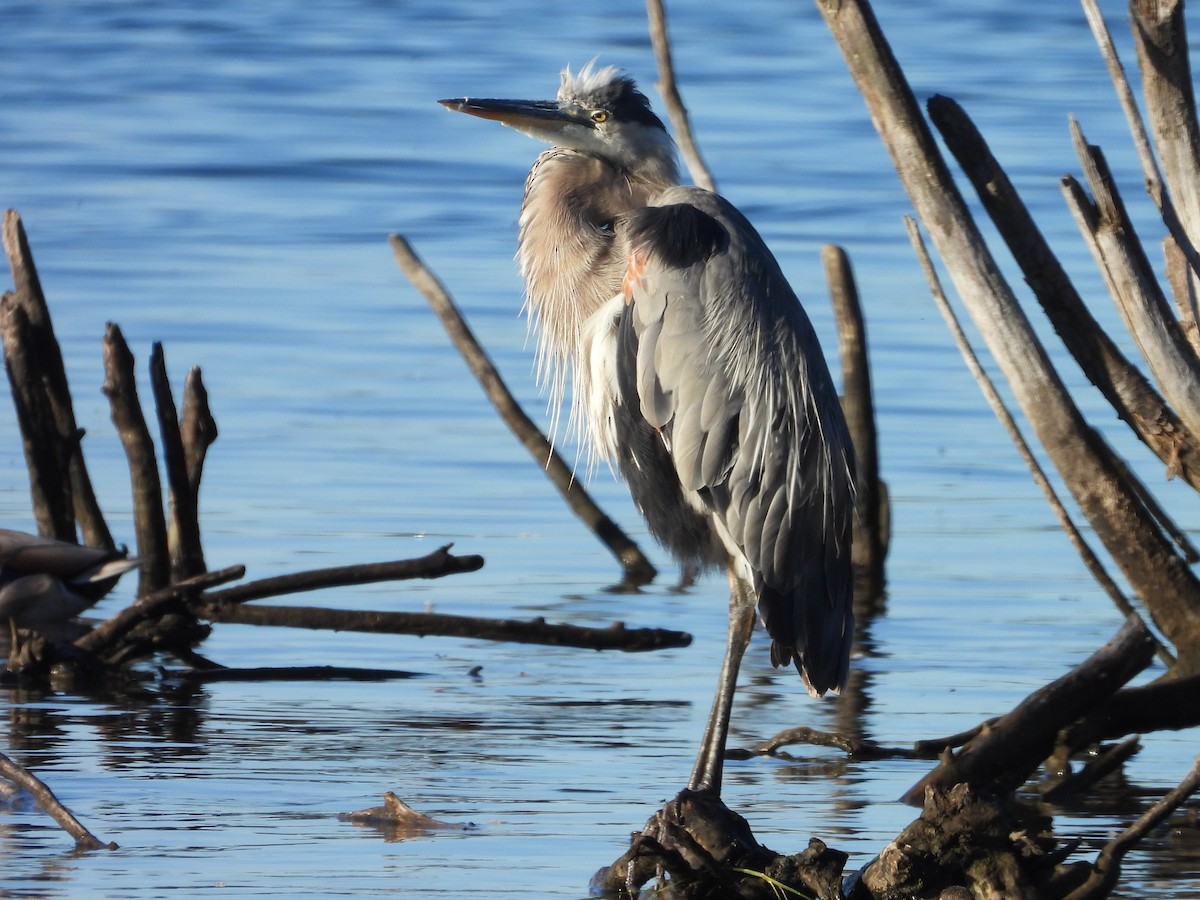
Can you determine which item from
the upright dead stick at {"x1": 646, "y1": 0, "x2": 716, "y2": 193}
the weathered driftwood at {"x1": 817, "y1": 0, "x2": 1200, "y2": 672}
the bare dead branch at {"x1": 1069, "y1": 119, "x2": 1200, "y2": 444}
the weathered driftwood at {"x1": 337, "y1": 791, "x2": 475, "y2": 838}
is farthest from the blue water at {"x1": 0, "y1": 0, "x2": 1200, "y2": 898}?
the upright dead stick at {"x1": 646, "y1": 0, "x2": 716, "y2": 193}

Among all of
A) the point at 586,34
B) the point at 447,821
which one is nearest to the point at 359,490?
the point at 447,821

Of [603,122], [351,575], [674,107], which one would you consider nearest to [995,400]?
[603,122]

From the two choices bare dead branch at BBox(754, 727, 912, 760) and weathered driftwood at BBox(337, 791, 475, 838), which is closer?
weathered driftwood at BBox(337, 791, 475, 838)

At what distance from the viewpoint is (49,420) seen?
273 inches

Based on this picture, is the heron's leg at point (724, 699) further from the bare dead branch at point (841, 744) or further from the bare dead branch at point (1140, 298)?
the bare dead branch at point (1140, 298)

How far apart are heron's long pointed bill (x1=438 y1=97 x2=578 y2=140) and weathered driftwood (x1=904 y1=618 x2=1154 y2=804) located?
216 centimetres

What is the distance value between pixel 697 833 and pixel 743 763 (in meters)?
1.48

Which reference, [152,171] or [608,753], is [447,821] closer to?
[608,753]

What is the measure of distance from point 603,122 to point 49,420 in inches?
88.6

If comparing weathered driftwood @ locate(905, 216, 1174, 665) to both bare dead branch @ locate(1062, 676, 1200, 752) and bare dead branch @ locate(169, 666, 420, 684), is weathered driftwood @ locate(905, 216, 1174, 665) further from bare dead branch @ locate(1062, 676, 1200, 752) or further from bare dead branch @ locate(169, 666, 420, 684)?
bare dead branch @ locate(169, 666, 420, 684)

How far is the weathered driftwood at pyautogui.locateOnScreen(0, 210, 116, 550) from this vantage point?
6.86 metres

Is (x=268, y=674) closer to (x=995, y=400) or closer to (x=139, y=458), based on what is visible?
(x=139, y=458)

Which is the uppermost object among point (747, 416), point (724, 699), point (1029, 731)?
point (747, 416)

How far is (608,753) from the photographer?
221 inches
